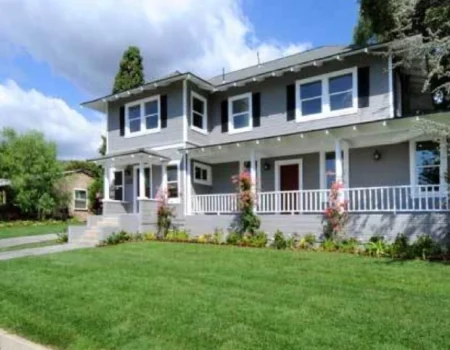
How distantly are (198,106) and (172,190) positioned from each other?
12.1ft

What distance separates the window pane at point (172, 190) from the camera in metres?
18.0

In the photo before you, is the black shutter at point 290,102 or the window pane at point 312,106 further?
the black shutter at point 290,102

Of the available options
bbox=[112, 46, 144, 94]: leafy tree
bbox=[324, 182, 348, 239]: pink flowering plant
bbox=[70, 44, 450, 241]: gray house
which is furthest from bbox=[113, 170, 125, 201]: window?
bbox=[324, 182, 348, 239]: pink flowering plant

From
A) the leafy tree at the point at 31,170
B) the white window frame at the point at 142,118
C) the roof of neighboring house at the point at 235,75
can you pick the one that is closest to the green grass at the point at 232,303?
the roof of neighboring house at the point at 235,75

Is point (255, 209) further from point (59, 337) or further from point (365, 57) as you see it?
point (59, 337)

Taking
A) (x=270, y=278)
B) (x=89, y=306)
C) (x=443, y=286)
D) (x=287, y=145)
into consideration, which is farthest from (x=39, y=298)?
(x=287, y=145)

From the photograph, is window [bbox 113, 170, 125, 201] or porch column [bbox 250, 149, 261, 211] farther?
window [bbox 113, 170, 125, 201]

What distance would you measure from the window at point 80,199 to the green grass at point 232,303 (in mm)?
22247

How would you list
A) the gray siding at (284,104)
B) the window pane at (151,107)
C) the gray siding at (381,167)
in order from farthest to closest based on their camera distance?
the window pane at (151,107)
the gray siding at (284,104)
the gray siding at (381,167)

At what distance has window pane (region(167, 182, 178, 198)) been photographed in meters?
18.0

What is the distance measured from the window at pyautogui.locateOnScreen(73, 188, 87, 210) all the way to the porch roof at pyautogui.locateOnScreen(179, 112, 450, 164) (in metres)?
16.5

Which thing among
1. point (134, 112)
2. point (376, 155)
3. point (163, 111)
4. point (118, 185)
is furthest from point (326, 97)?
point (118, 185)

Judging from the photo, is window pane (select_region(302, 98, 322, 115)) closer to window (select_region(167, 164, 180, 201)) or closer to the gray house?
the gray house

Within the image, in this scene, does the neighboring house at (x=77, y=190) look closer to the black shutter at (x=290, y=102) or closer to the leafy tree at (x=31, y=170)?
the leafy tree at (x=31, y=170)
